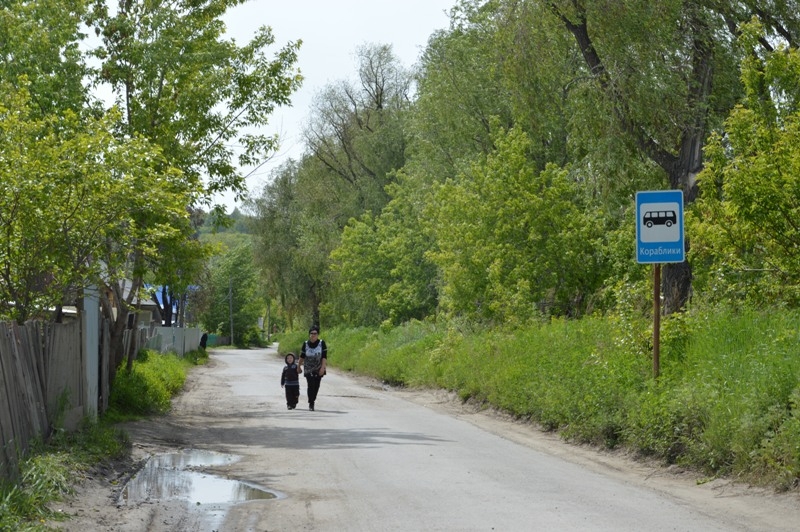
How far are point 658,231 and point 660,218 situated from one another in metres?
0.19

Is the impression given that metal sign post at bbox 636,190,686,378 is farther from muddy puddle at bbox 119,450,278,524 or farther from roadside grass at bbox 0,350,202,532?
roadside grass at bbox 0,350,202,532

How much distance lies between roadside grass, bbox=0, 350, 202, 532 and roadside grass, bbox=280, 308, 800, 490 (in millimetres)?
6791

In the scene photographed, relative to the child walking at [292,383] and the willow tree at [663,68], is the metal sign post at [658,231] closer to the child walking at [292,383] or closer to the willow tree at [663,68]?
the willow tree at [663,68]

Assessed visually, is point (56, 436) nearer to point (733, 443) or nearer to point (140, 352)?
point (733, 443)

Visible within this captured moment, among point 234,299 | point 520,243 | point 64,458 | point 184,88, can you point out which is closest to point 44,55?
point 184,88

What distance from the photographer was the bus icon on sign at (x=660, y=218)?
14859 mm

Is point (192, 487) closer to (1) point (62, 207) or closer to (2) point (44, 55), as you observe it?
(1) point (62, 207)

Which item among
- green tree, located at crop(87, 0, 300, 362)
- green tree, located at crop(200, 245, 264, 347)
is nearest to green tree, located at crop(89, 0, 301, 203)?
green tree, located at crop(87, 0, 300, 362)

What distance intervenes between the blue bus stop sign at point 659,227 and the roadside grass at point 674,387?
137 centimetres

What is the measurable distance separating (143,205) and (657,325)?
736 centimetres

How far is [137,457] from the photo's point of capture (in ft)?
47.2

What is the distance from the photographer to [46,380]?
1305 cm

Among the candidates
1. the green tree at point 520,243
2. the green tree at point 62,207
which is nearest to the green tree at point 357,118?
the green tree at point 520,243

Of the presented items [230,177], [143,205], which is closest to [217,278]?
[230,177]
